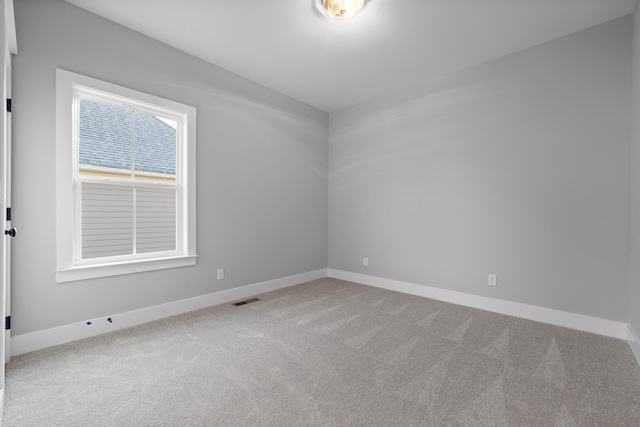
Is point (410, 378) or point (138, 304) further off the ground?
point (138, 304)

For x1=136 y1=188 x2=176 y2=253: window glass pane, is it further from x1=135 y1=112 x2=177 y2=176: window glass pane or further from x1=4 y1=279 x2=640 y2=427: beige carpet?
x1=4 y1=279 x2=640 y2=427: beige carpet

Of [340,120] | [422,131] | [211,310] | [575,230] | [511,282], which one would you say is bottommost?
[211,310]

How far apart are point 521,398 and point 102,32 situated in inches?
166

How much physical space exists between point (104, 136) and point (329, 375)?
2805mm

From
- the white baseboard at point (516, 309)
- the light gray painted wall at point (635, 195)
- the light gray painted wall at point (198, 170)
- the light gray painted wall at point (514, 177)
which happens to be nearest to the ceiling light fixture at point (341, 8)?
the light gray painted wall at point (198, 170)

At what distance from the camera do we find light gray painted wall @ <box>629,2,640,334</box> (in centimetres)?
222

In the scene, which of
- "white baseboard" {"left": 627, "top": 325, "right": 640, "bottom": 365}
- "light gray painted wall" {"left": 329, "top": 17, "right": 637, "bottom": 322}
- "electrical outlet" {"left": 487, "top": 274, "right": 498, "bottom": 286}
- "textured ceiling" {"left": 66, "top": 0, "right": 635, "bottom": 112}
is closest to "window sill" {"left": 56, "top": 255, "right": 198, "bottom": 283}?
"textured ceiling" {"left": 66, "top": 0, "right": 635, "bottom": 112}

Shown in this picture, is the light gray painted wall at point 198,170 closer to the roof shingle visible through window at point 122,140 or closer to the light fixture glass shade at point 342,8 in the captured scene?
the roof shingle visible through window at point 122,140

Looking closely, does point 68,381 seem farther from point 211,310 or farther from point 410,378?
point 410,378

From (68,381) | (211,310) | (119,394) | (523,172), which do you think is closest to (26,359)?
(68,381)

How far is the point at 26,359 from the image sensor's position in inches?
81.8

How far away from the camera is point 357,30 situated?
2723 millimetres

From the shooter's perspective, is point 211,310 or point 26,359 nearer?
point 26,359

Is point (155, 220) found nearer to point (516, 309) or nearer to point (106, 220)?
point (106, 220)
